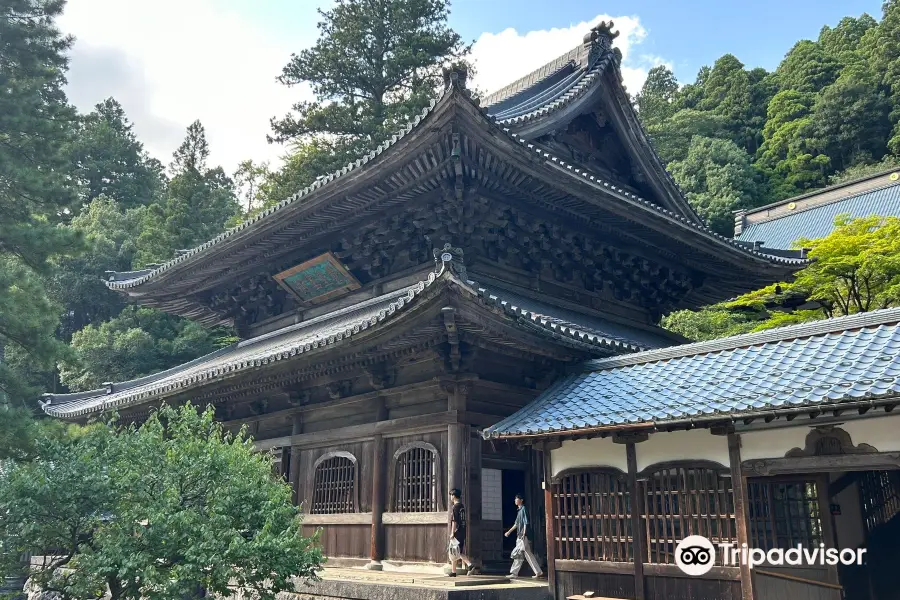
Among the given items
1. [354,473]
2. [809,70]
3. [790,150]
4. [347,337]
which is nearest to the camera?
[347,337]

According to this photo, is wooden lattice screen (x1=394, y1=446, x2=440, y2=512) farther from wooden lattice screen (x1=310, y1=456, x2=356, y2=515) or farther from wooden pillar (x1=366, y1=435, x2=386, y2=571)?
wooden lattice screen (x1=310, y1=456, x2=356, y2=515)

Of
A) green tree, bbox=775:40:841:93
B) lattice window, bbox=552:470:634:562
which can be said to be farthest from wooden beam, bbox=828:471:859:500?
green tree, bbox=775:40:841:93

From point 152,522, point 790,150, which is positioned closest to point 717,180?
point 790,150

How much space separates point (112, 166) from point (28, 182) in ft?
147

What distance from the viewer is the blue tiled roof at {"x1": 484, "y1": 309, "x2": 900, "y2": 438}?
24.6 ft

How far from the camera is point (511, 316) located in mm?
9820

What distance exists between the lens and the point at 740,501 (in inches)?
320

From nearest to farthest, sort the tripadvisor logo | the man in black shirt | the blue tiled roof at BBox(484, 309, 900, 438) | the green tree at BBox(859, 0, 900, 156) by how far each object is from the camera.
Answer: the blue tiled roof at BBox(484, 309, 900, 438) → the tripadvisor logo → the man in black shirt → the green tree at BBox(859, 0, 900, 156)

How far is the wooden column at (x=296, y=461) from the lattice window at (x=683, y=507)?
725 cm

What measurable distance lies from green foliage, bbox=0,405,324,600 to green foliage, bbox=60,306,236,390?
79.8 ft

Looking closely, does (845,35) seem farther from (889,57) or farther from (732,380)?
(732,380)

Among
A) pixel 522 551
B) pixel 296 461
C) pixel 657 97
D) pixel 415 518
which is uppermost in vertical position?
pixel 657 97

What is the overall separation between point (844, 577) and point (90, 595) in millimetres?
9473

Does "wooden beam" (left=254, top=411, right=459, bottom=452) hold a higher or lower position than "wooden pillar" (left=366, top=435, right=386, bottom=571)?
higher
